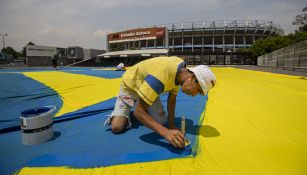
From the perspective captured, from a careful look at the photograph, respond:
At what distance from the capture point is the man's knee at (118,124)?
2.84 m

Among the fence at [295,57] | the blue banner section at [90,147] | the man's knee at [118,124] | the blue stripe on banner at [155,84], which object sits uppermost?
the fence at [295,57]

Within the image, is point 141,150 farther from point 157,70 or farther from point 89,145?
point 157,70

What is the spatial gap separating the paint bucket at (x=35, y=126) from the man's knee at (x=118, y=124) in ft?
2.48

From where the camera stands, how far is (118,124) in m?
2.86

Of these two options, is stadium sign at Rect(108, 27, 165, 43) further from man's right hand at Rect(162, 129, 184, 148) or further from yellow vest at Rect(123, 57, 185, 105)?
man's right hand at Rect(162, 129, 184, 148)

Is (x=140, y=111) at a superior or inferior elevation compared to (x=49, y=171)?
superior

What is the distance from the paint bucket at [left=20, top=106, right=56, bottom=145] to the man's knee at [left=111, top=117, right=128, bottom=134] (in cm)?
75

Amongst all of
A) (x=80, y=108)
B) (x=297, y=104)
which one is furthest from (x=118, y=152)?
(x=297, y=104)

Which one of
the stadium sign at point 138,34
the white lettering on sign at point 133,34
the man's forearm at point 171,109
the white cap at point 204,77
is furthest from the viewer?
the white lettering on sign at point 133,34

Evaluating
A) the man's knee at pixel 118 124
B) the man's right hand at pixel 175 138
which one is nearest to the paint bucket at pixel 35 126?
the man's knee at pixel 118 124

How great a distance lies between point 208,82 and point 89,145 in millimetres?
1457

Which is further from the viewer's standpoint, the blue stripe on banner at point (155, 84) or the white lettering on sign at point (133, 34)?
the white lettering on sign at point (133, 34)

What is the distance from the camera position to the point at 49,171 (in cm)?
190

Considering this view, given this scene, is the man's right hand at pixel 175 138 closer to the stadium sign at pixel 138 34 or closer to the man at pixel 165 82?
the man at pixel 165 82
